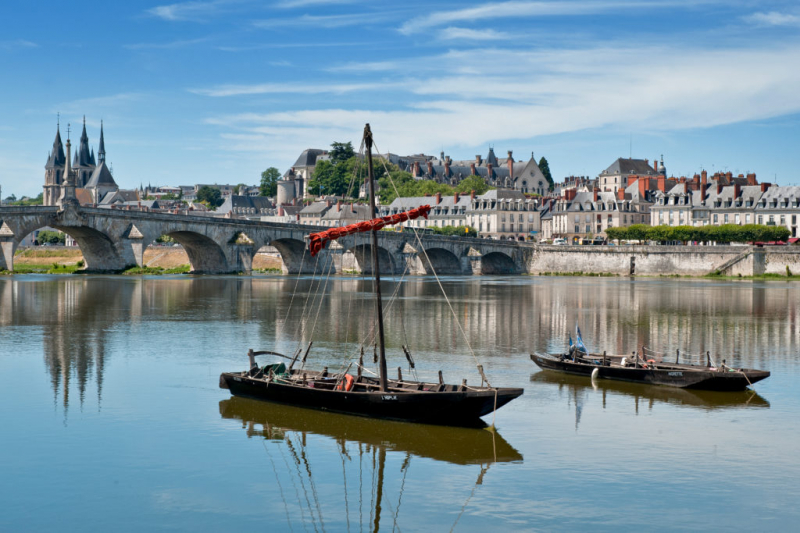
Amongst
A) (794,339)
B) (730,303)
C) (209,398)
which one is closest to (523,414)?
(209,398)

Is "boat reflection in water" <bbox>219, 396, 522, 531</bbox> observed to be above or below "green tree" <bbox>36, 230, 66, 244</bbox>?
below

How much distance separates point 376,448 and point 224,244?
74846mm

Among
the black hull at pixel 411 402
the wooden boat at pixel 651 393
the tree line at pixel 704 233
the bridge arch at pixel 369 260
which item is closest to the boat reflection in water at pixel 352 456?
the black hull at pixel 411 402

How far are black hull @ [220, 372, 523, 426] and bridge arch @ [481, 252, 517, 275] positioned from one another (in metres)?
93.5

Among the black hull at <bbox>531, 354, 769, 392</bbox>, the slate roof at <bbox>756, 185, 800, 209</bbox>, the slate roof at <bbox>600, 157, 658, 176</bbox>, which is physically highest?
the slate roof at <bbox>600, 157, 658, 176</bbox>

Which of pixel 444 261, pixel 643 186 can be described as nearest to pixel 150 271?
pixel 444 261

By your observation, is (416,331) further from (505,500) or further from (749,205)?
(749,205)

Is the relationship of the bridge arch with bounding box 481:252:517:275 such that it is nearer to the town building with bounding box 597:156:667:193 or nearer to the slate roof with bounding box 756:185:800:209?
the slate roof with bounding box 756:185:800:209

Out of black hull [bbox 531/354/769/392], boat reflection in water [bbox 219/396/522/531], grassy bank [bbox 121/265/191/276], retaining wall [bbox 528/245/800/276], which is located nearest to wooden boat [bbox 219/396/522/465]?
boat reflection in water [bbox 219/396/522/531]

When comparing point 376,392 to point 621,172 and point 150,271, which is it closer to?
point 150,271

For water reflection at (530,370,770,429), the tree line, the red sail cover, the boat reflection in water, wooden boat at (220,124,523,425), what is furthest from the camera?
the tree line

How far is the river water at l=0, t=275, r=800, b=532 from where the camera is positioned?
1505 centimetres

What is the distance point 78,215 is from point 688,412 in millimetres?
67288

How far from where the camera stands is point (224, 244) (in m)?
91.7
